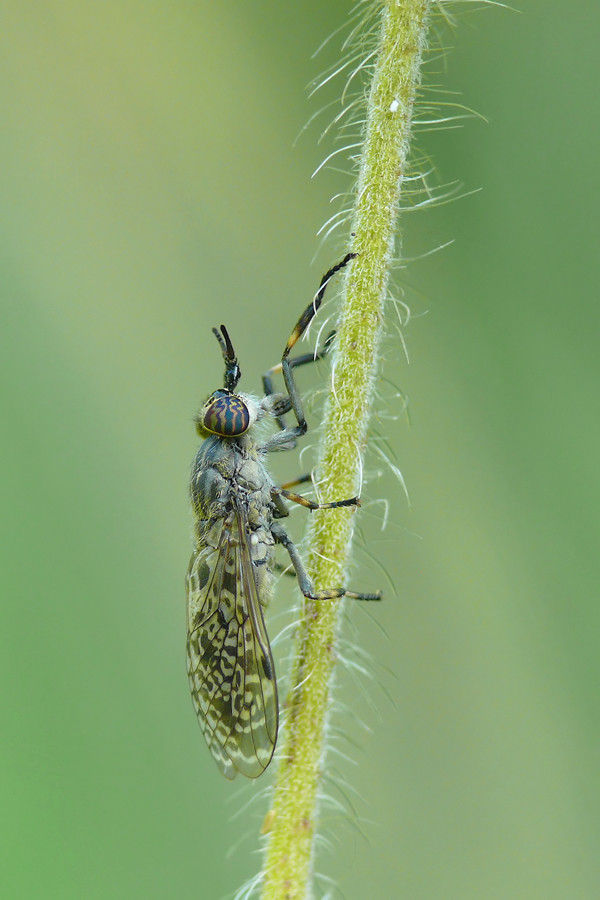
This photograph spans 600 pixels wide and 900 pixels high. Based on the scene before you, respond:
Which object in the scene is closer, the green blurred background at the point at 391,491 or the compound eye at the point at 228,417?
the compound eye at the point at 228,417

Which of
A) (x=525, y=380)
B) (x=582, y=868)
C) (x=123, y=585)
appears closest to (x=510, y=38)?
(x=525, y=380)

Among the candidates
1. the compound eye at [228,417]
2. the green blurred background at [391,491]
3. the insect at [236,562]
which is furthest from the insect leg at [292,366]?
the green blurred background at [391,491]

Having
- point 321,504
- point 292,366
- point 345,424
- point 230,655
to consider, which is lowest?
point 230,655

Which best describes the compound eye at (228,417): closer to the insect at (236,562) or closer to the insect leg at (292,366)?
the insect at (236,562)

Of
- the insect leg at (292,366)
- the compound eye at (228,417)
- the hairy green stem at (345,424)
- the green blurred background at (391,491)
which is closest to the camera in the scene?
the hairy green stem at (345,424)

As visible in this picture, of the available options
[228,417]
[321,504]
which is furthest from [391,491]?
[321,504]

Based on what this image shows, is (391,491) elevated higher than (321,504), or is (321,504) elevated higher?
(391,491)

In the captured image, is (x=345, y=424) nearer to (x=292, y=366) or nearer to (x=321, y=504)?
(x=321, y=504)
